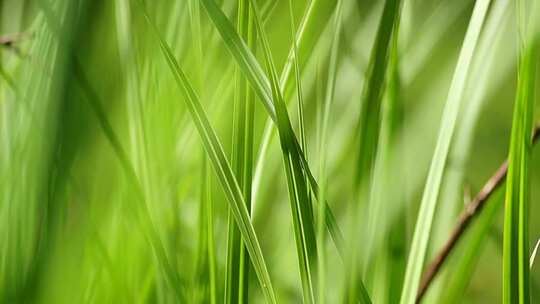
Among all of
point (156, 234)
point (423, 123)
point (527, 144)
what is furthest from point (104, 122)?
point (423, 123)

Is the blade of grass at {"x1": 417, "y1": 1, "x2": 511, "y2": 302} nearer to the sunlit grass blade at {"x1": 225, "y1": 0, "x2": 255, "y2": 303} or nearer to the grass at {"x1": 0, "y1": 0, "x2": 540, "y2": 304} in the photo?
the grass at {"x1": 0, "y1": 0, "x2": 540, "y2": 304}

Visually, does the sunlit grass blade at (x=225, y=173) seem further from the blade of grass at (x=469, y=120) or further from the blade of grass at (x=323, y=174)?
the blade of grass at (x=469, y=120)

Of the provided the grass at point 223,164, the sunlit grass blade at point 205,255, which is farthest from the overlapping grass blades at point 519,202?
the sunlit grass blade at point 205,255

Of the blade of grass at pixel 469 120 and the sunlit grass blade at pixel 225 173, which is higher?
the sunlit grass blade at pixel 225 173

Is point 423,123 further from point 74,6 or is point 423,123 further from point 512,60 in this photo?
point 74,6

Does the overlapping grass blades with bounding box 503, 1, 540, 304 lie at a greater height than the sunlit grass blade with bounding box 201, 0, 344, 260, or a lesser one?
lesser

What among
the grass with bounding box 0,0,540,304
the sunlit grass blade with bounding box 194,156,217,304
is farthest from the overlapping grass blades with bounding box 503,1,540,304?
the sunlit grass blade with bounding box 194,156,217,304

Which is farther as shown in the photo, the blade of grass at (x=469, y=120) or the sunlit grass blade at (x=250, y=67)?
the blade of grass at (x=469, y=120)

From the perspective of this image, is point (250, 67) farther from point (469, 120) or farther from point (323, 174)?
point (469, 120)
